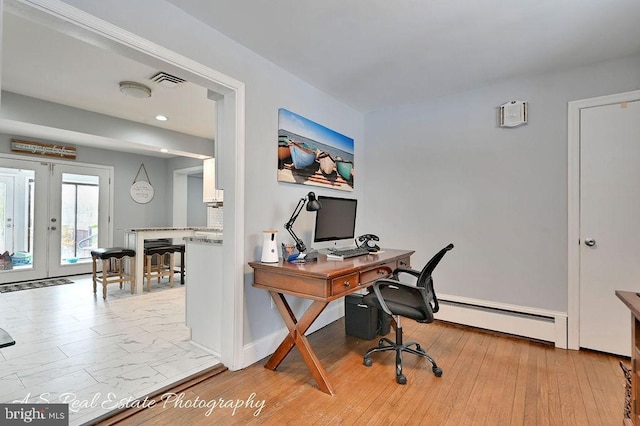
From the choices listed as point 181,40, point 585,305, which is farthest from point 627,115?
point 181,40

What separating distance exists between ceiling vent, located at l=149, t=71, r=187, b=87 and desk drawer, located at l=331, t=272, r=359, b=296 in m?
2.41

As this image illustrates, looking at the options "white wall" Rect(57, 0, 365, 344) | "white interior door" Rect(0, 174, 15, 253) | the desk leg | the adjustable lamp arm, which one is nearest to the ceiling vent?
"white wall" Rect(57, 0, 365, 344)

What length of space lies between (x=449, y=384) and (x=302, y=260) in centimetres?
127

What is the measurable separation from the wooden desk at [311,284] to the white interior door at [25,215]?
15.9 feet

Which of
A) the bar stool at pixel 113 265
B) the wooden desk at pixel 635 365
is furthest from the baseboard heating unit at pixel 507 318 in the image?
the bar stool at pixel 113 265

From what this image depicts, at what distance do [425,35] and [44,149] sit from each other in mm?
5803

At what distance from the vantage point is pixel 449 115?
3227 millimetres

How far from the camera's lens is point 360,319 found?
110 inches

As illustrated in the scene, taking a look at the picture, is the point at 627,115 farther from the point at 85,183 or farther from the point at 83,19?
the point at 85,183

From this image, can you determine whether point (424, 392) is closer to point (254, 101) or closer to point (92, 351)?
point (254, 101)

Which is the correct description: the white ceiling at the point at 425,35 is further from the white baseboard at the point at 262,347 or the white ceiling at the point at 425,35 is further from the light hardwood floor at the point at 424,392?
the light hardwood floor at the point at 424,392

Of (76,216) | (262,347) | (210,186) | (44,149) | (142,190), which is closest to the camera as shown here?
(262,347)

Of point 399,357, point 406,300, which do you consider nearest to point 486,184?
point 406,300

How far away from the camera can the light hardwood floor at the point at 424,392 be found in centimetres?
170
